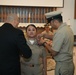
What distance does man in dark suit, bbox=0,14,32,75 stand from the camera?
191 centimetres

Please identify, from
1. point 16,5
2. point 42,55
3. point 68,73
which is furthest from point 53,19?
point 16,5

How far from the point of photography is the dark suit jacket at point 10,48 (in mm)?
1906

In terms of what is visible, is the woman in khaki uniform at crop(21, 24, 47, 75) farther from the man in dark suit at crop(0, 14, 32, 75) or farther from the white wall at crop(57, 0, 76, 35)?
the white wall at crop(57, 0, 76, 35)

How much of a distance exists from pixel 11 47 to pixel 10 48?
2 centimetres

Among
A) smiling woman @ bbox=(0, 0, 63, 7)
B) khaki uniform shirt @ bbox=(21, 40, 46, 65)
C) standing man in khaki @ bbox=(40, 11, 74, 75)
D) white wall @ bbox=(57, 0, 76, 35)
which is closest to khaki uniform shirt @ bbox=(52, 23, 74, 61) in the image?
standing man in khaki @ bbox=(40, 11, 74, 75)

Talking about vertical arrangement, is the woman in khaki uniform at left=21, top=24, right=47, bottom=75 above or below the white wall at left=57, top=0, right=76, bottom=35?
below

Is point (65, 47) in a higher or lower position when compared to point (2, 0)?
lower

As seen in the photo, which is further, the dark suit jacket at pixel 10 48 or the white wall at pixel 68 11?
the white wall at pixel 68 11

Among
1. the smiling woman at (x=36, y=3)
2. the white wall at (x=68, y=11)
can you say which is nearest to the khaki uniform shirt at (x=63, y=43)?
the smiling woman at (x=36, y=3)

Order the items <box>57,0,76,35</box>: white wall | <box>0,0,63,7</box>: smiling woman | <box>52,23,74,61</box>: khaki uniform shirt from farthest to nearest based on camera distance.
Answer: <box>57,0,76,35</box>: white wall → <box>0,0,63,7</box>: smiling woman → <box>52,23,74,61</box>: khaki uniform shirt

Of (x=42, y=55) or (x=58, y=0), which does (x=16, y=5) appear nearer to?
(x=58, y=0)

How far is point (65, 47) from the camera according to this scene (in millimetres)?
2086

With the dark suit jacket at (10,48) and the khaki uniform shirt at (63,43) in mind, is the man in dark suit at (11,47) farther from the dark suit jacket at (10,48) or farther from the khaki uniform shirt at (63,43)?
the khaki uniform shirt at (63,43)

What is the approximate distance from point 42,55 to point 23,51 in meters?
0.48
